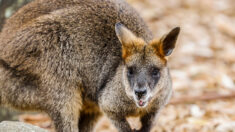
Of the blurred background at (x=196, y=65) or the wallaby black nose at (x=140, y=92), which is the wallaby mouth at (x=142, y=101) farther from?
the blurred background at (x=196, y=65)

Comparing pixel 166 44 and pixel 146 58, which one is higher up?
pixel 166 44

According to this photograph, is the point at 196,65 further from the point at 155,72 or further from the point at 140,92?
the point at 140,92

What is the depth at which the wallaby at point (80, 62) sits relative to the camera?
6516mm

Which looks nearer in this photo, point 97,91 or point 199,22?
point 97,91

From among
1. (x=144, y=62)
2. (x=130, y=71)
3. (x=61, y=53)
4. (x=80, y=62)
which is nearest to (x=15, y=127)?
(x=61, y=53)

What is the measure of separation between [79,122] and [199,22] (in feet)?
20.2

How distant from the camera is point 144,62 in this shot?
641 centimetres

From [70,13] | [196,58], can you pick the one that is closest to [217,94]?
[196,58]

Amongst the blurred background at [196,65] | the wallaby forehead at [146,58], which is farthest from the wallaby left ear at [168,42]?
the blurred background at [196,65]

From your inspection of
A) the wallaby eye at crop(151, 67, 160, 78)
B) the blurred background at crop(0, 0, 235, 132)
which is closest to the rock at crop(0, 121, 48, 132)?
the wallaby eye at crop(151, 67, 160, 78)

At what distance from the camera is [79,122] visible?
7.57m

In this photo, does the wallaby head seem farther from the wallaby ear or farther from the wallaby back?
the wallaby back

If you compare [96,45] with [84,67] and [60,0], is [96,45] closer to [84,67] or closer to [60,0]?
[84,67]

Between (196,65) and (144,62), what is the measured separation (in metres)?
4.85
